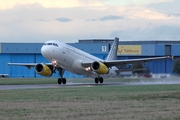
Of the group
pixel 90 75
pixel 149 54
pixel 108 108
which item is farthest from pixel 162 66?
pixel 108 108

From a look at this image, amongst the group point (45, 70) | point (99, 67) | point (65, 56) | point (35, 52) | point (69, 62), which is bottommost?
point (45, 70)

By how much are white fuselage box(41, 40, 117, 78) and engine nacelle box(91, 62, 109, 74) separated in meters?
1.36

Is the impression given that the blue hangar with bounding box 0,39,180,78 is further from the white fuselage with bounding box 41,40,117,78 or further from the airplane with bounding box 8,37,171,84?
the white fuselage with bounding box 41,40,117,78

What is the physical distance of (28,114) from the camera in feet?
58.9

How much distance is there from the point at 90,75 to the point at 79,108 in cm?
3436

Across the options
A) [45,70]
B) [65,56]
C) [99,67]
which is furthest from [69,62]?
[99,67]

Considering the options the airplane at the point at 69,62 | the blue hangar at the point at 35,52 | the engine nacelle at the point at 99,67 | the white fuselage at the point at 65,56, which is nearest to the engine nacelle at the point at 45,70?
the airplane at the point at 69,62

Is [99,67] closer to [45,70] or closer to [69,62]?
[69,62]

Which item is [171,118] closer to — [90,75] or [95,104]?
[95,104]

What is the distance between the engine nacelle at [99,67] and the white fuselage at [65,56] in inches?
53.6

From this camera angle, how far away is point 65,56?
50.3 metres

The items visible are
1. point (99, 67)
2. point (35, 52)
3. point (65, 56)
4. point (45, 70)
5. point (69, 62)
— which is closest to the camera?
point (65, 56)

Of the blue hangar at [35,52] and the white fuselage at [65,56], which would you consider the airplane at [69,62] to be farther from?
the blue hangar at [35,52]

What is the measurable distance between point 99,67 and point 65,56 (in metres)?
3.69
